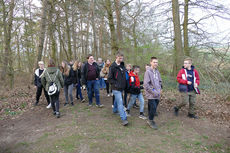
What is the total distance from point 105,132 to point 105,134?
0.36 feet

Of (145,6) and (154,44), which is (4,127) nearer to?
(154,44)

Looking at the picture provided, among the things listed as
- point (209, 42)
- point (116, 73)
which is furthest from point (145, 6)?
point (116, 73)

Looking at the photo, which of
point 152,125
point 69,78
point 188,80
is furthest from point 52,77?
point 188,80

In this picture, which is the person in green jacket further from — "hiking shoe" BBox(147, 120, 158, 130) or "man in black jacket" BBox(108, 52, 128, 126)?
"hiking shoe" BBox(147, 120, 158, 130)

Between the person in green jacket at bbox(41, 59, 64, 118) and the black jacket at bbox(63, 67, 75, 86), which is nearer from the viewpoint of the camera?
the person in green jacket at bbox(41, 59, 64, 118)

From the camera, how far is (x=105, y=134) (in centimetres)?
392

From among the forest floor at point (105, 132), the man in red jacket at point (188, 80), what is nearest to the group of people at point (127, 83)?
the man in red jacket at point (188, 80)

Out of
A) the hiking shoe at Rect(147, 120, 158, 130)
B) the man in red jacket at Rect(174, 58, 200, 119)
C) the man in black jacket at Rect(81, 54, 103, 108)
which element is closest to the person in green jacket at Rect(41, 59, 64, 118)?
the man in black jacket at Rect(81, 54, 103, 108)

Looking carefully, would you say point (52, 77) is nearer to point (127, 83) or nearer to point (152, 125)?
point (127, 83)

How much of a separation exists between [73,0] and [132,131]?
34.7 feet

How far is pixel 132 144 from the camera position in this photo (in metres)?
3.52

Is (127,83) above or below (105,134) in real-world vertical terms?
above

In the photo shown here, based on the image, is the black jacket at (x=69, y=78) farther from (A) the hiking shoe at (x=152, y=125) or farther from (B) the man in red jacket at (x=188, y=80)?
(B) the man in red jacket at (x=188, y=80)

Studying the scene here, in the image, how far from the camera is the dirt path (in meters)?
3.42
